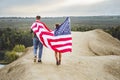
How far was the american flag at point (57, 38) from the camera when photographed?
1723 centimetres

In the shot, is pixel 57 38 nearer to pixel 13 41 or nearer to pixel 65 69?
pixel 65 69

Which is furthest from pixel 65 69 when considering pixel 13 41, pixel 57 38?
pixel 13 41

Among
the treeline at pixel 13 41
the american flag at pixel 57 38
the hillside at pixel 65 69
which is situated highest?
the american flag at pixel 57 38

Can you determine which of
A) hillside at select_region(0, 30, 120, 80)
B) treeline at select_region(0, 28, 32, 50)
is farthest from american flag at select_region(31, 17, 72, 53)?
treeline at select_region(0, 28, 32, 50)

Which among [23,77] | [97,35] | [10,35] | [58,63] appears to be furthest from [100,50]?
[10,35]

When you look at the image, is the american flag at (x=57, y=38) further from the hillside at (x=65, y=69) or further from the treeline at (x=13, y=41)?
the treeline at (x=13, y=41)

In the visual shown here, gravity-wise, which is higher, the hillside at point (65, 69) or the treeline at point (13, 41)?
the hillside at point (65, 69)

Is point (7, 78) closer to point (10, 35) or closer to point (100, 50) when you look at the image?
point (100, 50)

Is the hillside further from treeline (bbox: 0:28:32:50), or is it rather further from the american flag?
treeline (bbox: 0:28:32:50)

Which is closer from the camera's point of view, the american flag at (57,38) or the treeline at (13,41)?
the american flag at (57,38)

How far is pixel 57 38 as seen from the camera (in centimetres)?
1725

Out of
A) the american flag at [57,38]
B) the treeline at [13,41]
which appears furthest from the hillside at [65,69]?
the treeline at [13,41]

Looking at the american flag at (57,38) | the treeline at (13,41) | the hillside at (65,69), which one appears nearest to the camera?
the hillside at (65,69)

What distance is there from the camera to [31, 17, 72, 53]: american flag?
679 inches
